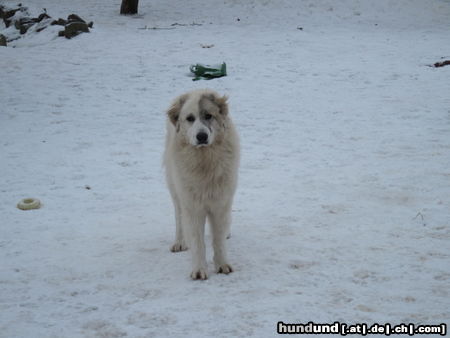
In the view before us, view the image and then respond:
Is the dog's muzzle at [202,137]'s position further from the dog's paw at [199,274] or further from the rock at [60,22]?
the rock at [60,22]

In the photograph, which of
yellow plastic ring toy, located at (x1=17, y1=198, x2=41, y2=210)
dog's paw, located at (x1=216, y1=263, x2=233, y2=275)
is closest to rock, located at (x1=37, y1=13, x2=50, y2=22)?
yellow plastic ring toy, located at (x1=17, y1=198, x2=41, y2=210)

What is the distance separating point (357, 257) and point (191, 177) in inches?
63.1

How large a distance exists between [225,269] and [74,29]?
44.4 ft

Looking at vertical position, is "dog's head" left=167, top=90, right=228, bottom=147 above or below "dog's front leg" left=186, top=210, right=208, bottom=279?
above

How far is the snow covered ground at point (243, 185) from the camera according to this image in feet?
12.0

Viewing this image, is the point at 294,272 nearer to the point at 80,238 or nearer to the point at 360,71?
the point at 80,238

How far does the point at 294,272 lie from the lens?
4168 millimetres

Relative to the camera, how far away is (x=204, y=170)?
4.26 metres

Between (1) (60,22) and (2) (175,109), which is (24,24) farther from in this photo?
(2) (175,109)

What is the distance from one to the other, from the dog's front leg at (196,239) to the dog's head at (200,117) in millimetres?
630

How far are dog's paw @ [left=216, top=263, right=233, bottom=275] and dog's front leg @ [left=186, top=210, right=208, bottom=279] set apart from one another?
0.14 m

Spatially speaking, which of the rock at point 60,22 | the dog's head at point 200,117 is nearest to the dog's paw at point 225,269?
the dog's head at point 200,117

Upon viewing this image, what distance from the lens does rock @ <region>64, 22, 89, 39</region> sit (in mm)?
15641

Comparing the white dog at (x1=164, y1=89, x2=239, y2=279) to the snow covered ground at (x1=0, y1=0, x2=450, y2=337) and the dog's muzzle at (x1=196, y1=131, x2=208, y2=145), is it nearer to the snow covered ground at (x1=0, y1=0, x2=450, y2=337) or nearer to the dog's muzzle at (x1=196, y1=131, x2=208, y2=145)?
the dog's muzzle at (x1=196, y1=131, x2=208, y2=145)
